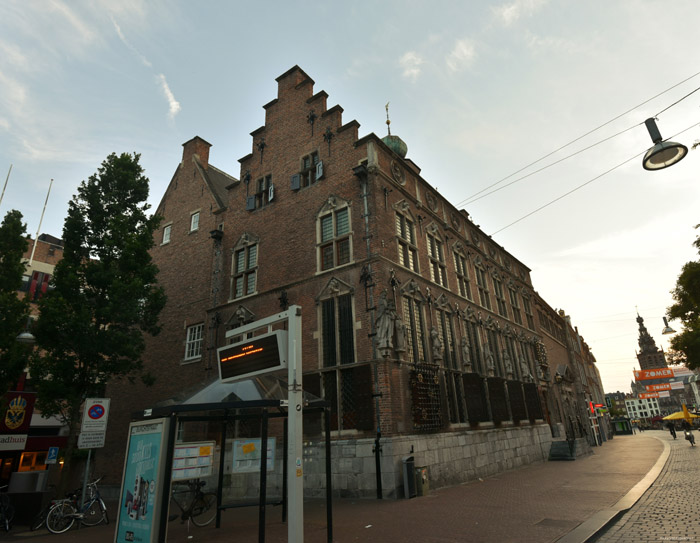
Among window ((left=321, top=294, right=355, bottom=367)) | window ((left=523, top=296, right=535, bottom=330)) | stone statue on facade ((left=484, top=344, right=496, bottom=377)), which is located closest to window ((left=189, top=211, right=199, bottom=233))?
window ((left=321, top=294, right=355, bottom=367))

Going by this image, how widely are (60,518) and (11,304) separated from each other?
8.08m

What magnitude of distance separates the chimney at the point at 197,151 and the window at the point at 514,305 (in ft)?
71.7

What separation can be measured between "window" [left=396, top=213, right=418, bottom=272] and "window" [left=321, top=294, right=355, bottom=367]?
3.07m

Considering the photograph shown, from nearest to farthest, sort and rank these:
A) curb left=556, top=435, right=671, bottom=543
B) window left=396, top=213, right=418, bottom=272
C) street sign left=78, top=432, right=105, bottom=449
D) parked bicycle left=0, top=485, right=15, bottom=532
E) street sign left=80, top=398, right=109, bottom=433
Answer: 1. curb left=556, top=435, right=671, bottom=543
2. street sign left=78, top=432, right=105, bottom=449
3. street sign left=80, top=398, right=109, bottom=433
4. parked bicycle left=0, top=485, right=15, bottom=532
5. window left=396, top=213, right=418, bottom=272

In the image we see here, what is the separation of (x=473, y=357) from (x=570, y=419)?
1674 cm

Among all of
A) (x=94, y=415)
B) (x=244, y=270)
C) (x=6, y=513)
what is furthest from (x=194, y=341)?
(x=6, y=513)

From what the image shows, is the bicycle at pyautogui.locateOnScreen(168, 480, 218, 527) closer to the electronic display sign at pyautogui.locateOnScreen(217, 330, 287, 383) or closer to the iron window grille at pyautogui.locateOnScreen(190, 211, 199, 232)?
the electronic display sign at pyautogui.locateOnScreen(217, 330, 287, 383)

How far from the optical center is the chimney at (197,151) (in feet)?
83.3

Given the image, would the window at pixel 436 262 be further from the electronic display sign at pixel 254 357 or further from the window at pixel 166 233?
the window at pixel 166 233

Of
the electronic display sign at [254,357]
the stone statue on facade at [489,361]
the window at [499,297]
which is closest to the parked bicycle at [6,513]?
the electronic display sign at [254,357]

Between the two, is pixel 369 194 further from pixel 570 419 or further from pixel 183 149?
pixel 570 419

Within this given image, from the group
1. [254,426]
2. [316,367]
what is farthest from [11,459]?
[316,367]

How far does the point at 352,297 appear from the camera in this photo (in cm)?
1468

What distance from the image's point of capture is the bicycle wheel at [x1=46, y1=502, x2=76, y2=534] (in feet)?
32.0
